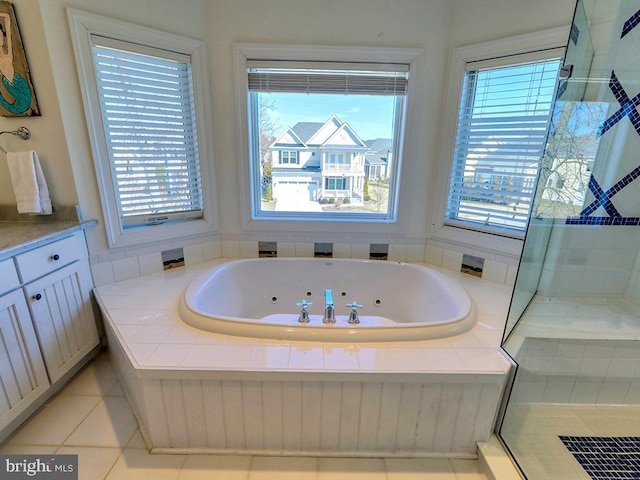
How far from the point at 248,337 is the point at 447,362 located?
882mm

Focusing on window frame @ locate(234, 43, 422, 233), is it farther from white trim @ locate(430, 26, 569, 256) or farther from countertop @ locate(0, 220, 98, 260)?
countertop @ locate(0, 220, 98, 260)

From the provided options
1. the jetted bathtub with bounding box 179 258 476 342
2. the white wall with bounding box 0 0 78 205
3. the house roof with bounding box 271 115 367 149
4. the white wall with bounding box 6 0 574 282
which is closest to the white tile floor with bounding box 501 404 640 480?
the jetted bathtub with bounding box 179 258 476 342

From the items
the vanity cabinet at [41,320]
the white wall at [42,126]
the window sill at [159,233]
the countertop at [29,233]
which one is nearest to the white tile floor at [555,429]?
the window sill at [159,233]

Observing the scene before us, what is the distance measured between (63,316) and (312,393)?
142 cm

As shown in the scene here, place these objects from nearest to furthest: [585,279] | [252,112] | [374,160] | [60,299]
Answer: [60,299]
[585,279]
[252,112]
[374,160]

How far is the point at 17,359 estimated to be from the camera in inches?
54.6

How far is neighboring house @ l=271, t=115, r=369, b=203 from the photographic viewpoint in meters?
2.22

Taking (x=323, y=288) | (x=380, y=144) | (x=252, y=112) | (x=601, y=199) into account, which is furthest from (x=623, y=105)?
(x=252, y=112)

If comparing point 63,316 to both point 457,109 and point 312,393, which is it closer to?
point 312,393

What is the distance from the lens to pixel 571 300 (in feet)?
6.11

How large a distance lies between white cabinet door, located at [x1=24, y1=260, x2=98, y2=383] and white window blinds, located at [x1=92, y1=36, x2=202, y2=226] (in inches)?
17.9

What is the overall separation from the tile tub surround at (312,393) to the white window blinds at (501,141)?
998mm

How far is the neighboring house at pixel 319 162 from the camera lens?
222 cm

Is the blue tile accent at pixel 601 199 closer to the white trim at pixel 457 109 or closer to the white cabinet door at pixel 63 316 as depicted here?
the white trim at pixel 457 109
